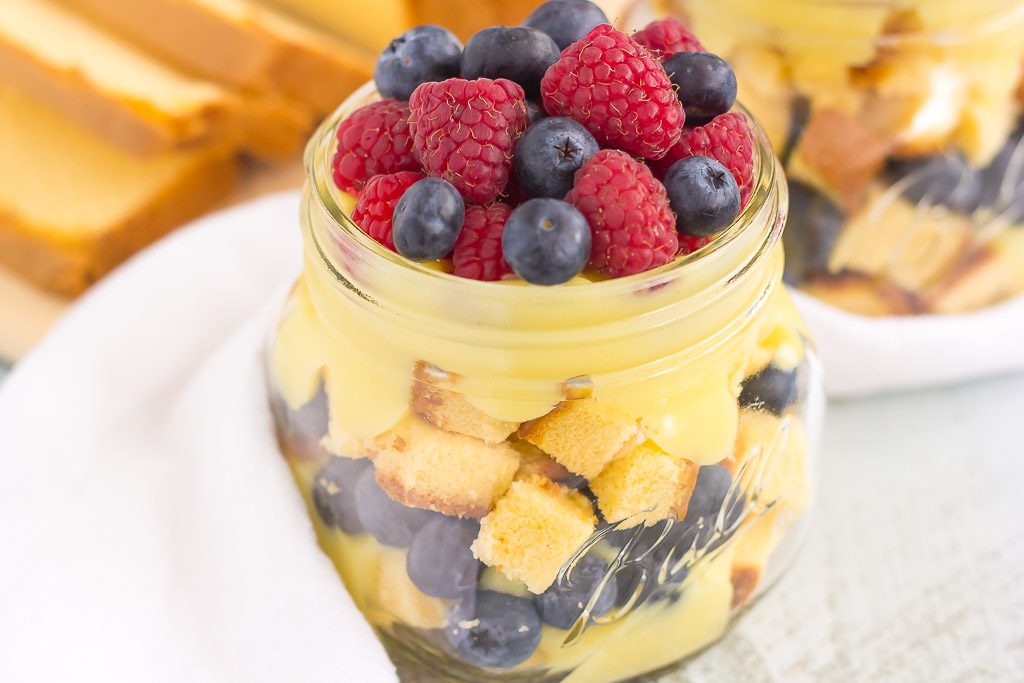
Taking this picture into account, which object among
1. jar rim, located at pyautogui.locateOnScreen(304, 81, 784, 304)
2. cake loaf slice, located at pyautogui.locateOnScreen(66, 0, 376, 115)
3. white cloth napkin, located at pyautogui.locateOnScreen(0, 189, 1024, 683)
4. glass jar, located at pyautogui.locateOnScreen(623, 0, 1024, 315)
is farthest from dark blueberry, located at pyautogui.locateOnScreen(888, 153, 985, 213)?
cake loaf slice, located at pyautogui.locateOnScreen(66, 0, 376, 115)

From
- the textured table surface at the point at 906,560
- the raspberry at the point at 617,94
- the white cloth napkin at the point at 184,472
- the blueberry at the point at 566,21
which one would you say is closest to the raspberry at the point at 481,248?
the raspberry at the point at 617,94

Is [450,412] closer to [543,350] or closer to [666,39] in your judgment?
[543,350]

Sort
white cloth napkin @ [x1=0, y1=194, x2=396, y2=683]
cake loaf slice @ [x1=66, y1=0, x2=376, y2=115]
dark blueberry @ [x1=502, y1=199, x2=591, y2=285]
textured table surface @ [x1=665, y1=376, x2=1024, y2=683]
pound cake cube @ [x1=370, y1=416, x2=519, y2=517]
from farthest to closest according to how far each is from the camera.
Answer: cake loaf slice @ [x1=66, y1=0, x2=376, y2=115]
textured table surface @ [x1=665, y1=376, x2=1024, y2=683]
white cloth napkin @ [x1=0, y1=194, x2=396, y2=683]
pound cake cube @ [x1=370, y1=416, x2=519, y2=517]
dark blueberry @ [x1=502, y1=199, x2=591, y2=285]

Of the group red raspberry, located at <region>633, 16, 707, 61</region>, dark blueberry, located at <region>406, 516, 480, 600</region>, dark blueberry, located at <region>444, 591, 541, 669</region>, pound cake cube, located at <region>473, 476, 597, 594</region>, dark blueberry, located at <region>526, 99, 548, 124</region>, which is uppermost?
red raspberry, located at <region>633, 16, 707, 61</region>

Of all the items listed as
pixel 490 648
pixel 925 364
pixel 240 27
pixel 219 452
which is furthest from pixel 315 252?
pixel 240 27

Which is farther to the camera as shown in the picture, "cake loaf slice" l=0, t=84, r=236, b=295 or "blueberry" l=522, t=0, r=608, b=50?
"cake loaf slice" l=0, t=84, r=236, b=295

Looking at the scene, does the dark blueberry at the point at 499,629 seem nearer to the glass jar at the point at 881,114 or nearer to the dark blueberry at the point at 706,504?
the dark blueberry at the point at 706,504

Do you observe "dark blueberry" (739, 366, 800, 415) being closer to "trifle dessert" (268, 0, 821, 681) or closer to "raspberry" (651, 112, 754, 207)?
"trifle dessert" (268, 0, 821, 681)
